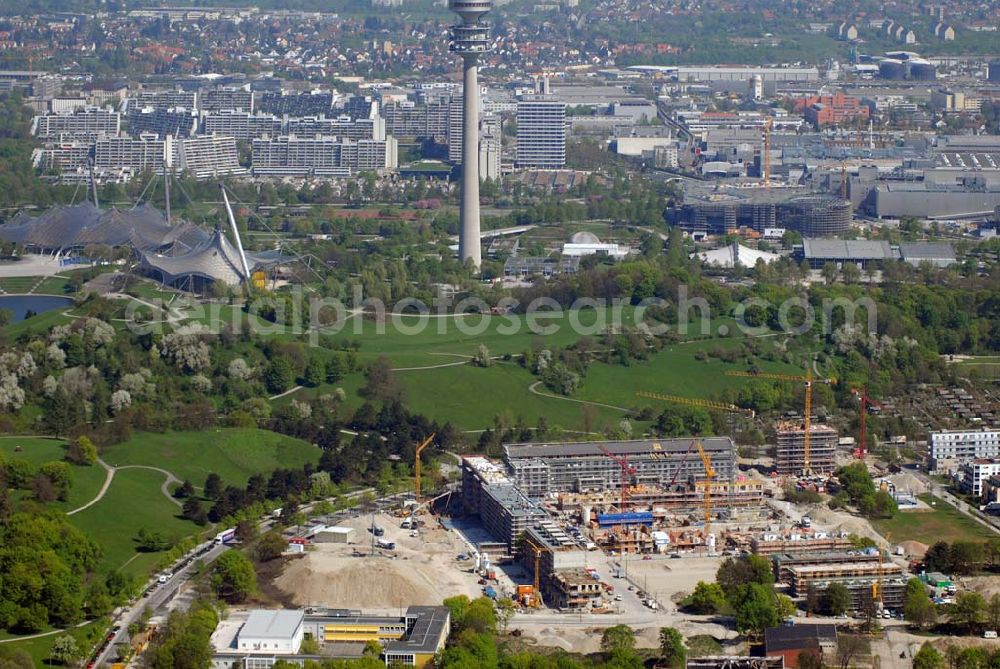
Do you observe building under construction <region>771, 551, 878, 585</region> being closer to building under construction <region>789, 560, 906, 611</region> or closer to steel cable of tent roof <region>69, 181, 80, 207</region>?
building under construction <region>789, 560, 906, 611</region>

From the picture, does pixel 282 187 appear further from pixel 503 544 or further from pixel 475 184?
pixel 503 544

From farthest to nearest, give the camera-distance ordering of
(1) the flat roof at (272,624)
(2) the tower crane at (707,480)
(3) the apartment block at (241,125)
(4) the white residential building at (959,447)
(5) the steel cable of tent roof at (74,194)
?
(3) the apartment block at (241,125), (5) the steel cable of tent roof at (74,194), (4) the white residential building at (959,447), (2) the tower crane at (707,480), (1) the flat roof at (272,624)

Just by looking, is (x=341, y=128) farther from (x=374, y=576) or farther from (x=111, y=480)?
(x=374, y=576)

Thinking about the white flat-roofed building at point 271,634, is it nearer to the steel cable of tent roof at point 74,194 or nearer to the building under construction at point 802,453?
the building under construction at point 802,453

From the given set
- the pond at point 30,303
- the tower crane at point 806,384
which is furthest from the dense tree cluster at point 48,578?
the pond at point 30,303

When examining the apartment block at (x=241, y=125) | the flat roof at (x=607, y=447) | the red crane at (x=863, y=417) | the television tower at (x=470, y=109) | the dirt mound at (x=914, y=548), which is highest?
the television tower at (x=470, y=109)

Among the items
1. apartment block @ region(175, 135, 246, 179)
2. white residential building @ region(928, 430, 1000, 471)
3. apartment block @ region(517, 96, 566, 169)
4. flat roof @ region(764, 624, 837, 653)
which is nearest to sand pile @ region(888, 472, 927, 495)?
white residential building @ region(928, 430, 1000, 471)

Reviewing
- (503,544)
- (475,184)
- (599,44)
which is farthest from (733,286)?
(599,44)

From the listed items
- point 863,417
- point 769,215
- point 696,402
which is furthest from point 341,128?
point 863,417
